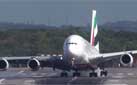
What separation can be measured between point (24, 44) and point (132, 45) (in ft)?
67.2

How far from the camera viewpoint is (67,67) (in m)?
63.3

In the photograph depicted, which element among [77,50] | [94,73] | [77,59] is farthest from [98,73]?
[77,50]

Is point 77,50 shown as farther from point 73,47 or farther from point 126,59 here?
point 126,59

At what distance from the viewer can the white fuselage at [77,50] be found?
62.0m

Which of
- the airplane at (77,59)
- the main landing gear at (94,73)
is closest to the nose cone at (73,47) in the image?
the airplane at (77,59)

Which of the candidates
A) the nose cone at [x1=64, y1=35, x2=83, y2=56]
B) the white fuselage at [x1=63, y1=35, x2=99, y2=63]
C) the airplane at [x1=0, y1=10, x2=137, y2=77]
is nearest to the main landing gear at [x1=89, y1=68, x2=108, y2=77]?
the airplane at [x1=0, y1=10, x2=137, y2=77]

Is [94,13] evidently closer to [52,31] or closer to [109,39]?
[109,39]

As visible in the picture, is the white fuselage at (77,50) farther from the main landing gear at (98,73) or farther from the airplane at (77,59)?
the main landing gear at (98,73)

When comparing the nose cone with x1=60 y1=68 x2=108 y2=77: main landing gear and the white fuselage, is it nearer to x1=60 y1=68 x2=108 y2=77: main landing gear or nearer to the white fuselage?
the white fuselage

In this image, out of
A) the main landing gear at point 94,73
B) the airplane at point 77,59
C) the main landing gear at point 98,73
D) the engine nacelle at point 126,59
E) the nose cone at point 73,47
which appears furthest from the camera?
the main landing gear at point 98,73

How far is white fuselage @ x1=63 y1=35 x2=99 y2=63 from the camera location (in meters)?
62.0

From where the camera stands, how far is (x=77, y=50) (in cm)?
6259

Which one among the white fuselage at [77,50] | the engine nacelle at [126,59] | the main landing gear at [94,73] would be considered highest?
the white fuselage at [77,50]

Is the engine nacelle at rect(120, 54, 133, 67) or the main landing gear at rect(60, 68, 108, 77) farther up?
the engine nacelle at rect(120, 54, 133, 67)
